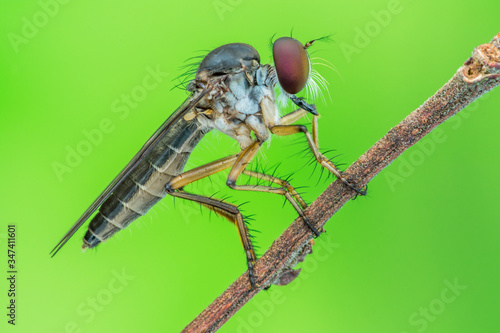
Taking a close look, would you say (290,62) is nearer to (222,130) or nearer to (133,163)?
(222,130)

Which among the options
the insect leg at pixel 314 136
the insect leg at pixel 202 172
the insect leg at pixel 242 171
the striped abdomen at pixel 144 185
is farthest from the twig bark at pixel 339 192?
the striped abdomen at pixel 144 185

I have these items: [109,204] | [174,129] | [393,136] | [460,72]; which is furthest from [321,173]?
[109,204]

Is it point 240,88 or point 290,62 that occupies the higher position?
point 240,88

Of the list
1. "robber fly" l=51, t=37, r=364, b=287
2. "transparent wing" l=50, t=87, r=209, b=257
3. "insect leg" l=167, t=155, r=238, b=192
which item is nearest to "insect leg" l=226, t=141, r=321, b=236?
"robber fly" l=51, t=37, r=364, b=287

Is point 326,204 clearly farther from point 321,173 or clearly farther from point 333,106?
point 333,106

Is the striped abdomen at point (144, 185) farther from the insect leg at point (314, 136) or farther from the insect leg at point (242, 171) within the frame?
the insect leg at point (314, 136)

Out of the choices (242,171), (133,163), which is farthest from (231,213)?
(133,163)
